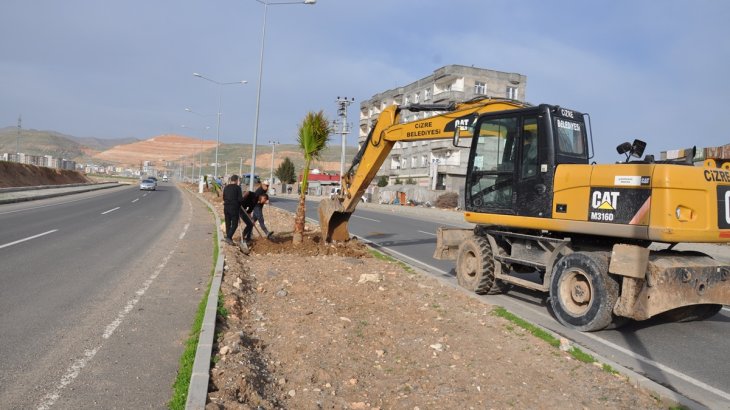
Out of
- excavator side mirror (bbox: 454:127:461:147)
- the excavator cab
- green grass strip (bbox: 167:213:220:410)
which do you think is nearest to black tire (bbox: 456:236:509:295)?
the excavator cab

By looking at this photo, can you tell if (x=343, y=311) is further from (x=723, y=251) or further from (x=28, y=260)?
(x=723, y=251)

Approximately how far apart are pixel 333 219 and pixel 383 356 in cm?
733

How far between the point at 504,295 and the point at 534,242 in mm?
1444

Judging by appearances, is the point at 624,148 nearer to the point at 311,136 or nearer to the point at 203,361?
the point at 203,361

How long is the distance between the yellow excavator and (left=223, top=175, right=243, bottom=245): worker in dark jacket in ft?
17.2

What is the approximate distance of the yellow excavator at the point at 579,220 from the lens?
603 cm

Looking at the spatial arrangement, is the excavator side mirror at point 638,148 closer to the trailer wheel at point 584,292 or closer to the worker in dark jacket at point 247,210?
the trailer wheel at point 584,292

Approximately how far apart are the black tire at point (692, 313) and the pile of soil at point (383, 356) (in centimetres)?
257

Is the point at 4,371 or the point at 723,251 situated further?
the point at 723,251

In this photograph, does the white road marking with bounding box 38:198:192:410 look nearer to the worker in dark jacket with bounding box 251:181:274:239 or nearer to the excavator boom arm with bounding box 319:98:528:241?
the excavator boom arm with bounding box 319:98:528:241

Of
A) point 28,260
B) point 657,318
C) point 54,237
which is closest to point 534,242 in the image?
point 657,318

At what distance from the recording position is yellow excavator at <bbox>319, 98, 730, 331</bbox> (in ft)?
19.8

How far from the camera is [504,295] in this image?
8.72 metres

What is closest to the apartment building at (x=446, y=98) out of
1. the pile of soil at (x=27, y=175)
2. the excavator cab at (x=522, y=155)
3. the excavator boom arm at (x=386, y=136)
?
the pile of soil at (x=27, y=175)
